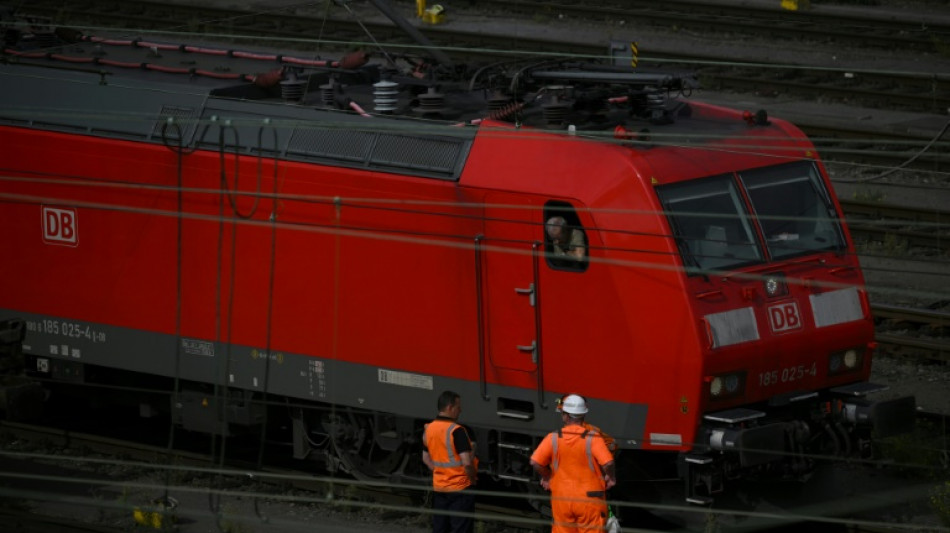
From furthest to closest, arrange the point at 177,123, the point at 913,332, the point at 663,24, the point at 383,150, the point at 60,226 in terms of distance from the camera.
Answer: the point at 663,24
the point at 913,332
the point at 60,226
the point at 177,123
the point at 383,150

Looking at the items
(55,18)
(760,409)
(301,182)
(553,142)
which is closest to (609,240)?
(553,142)

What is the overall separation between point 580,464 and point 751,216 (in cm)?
263

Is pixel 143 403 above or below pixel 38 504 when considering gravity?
above

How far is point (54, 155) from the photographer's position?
1569 centimetres

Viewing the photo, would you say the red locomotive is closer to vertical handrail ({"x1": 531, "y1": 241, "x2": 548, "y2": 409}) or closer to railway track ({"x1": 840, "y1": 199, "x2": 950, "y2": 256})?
vertical handrail ({"x1": 531, "y1": 241, "x2": 548, "y2": 409})

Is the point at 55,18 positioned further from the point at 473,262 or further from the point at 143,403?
the point at 473,262

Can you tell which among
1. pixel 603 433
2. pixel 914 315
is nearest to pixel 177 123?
pixel 603 433

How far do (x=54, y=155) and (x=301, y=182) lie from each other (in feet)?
9.15

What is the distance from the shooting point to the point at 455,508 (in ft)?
42.2

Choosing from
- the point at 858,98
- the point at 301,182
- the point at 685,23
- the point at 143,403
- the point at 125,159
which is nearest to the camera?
the point at 301,182

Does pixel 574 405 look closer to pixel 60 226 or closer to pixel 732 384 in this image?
pixel 732 384

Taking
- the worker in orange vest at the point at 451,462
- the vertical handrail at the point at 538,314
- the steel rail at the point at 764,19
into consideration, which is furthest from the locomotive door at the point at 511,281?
the steel rail at the point at 764,19

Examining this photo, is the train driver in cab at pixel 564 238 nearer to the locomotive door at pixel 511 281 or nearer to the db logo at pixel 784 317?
the locomotive door at pixel 511 281

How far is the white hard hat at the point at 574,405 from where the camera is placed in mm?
12008
